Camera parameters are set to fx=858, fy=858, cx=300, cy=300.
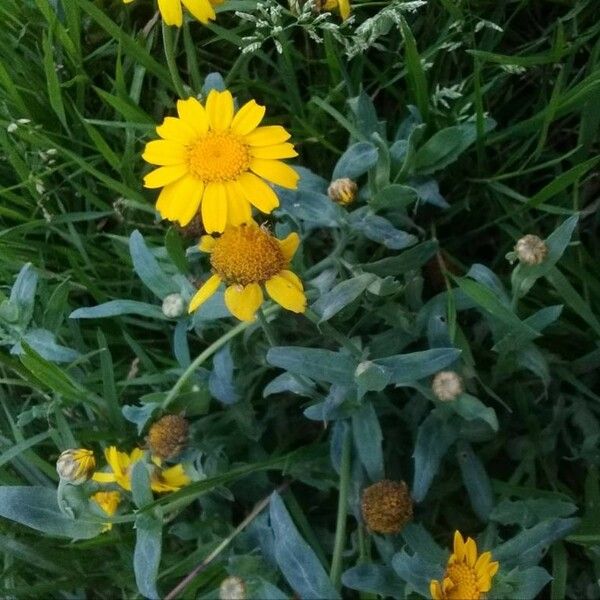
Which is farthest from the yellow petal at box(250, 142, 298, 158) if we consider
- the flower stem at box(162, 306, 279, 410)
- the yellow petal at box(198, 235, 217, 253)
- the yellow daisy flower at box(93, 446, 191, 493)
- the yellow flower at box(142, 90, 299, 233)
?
the yellow daisy flower at box(93, 446, 191, 493)

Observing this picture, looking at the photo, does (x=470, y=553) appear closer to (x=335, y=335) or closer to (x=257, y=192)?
(x=335, y=335)

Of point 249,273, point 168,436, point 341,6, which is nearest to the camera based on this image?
point 249,273

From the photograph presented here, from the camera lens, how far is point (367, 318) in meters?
1.23

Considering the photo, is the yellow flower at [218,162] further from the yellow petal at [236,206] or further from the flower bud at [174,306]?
the flower bud at [174,306]

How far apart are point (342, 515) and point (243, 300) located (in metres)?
0.37

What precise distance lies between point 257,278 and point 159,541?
39 cm

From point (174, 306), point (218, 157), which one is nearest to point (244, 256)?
point (218, 157)

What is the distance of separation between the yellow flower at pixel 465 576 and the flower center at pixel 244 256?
40cm

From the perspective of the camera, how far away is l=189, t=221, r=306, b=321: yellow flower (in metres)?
0.99

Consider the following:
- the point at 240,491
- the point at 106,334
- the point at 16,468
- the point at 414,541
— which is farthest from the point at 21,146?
the point at 414,541

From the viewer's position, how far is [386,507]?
3.84ft

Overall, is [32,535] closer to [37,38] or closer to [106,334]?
[106,334]

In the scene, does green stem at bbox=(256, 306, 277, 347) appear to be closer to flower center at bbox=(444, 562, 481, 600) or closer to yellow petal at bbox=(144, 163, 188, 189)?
yellow petal at bbox=(144, 163, 188, 189)

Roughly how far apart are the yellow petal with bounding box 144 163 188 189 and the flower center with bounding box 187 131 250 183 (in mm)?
12
